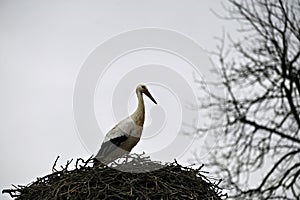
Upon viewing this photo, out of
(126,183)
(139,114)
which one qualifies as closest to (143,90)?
(139,114)

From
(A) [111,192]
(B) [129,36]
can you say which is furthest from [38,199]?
(B) [129,36]

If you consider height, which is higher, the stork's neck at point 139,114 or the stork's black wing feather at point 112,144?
the stork's neck at point 139,114

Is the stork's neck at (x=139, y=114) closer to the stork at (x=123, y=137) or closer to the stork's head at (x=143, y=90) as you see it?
the stork at (x=123, y=137)

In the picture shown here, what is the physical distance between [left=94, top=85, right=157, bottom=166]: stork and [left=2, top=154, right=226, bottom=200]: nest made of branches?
0.82m

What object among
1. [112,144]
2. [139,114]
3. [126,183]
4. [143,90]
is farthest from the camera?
[143,90]

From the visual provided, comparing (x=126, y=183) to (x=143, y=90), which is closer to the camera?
(x=126, y=183)

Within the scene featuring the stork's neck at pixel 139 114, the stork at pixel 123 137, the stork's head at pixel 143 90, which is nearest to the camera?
the stork at pixel 123 137

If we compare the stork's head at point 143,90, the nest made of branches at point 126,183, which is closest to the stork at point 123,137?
the stork's head at point 143,90

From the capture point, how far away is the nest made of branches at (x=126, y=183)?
4.08 m

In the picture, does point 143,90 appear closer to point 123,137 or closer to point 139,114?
point 139,114

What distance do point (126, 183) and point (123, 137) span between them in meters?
1.43

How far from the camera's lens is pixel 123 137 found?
18.2ft

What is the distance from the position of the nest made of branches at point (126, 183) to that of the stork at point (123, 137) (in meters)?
0.82

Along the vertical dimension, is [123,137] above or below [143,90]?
below
